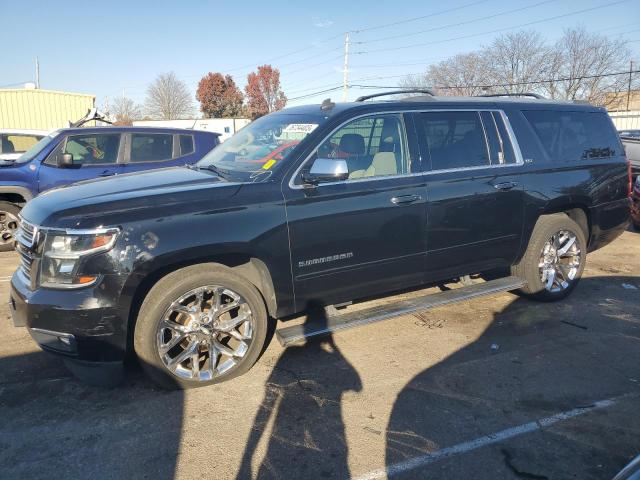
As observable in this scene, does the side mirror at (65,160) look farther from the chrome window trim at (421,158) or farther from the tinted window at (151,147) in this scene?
the chrome window trim at (421,158)

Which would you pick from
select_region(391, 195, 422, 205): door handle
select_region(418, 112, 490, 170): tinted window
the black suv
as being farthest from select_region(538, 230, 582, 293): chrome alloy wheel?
select_region(391, 195, 422, 205): door handle

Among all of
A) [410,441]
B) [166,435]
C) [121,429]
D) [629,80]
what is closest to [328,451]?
[410,441]

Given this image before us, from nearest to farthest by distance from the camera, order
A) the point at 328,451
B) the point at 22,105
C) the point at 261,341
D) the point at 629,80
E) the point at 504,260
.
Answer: the point at 328,451 → the point at 261,341 → the point at 504,260 → the point at 22,105 → the point at 629,80

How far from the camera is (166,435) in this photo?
120 inches

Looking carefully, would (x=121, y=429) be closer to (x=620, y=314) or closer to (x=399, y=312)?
(x=399, y=312)

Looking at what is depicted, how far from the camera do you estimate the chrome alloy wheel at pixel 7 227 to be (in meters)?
7.82

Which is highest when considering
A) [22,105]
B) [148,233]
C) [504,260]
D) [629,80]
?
[629,80]

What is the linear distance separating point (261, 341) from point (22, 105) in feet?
99.4

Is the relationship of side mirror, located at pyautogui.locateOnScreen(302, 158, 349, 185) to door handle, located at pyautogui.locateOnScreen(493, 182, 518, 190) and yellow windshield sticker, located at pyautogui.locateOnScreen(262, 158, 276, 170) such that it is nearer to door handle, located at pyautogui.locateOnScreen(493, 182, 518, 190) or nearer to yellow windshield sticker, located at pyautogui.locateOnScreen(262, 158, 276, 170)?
yellow windshield sticker, located at pyautogui.locateOnScreen(262, 158, 276, 170)

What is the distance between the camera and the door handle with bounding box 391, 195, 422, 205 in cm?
411

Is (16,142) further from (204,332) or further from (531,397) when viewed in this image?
(531,397)

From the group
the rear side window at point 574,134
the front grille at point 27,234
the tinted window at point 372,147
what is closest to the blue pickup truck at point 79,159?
the front grille at point 27,234

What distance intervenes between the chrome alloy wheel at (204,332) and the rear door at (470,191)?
1766 millimetres

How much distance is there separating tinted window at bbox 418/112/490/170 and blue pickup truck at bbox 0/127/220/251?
15.6ft
